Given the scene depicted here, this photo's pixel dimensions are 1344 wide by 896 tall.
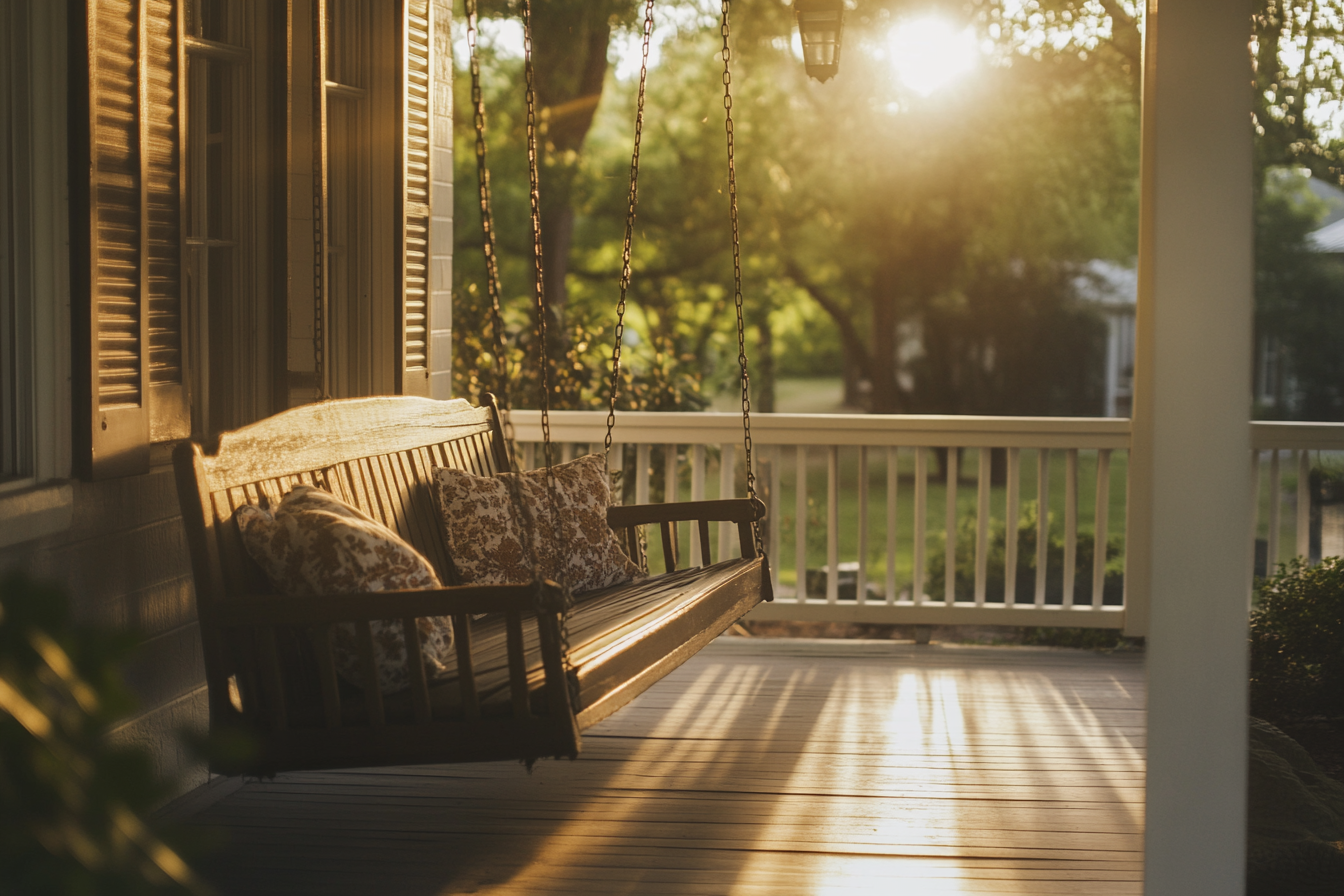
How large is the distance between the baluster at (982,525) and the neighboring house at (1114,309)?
34.4 feet

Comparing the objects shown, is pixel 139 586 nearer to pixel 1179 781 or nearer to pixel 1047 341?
pixel 1179 781

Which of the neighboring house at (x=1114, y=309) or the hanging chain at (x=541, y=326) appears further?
the neighboring house at (x=1114, y=309)

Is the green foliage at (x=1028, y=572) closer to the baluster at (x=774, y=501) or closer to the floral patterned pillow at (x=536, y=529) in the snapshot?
the baluster at (x=774, y=501)

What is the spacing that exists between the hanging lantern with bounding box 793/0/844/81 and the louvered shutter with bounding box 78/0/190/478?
209 centimetres

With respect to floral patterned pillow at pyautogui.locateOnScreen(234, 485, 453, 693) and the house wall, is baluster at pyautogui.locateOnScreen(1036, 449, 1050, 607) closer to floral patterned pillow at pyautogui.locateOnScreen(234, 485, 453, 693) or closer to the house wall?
floral patterned pillow at pyautogui.locateOnScreen(234, 485, 453, 693)

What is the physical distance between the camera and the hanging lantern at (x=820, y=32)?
159 inches

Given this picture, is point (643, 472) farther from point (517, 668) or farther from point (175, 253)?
point (517, 668)

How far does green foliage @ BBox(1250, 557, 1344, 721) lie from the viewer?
345 cm

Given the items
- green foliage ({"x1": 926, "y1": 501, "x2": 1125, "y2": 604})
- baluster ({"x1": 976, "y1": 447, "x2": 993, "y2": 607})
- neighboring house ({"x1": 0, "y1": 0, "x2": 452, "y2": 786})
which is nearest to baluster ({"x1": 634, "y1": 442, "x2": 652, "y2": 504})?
neighboring house ({"x1": 0, "y1": 0, "x2": 452, "y2": 786})

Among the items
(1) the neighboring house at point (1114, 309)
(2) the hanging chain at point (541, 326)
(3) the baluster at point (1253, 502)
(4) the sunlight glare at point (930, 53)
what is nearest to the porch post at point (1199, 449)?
(3) the baluster at point (1253, 502)

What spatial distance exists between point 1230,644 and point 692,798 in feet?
4.91

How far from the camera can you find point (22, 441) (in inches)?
94.3

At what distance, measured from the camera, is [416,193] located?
12.6ft

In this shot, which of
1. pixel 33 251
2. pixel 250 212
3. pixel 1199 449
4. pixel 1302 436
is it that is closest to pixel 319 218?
pixel 250 212
